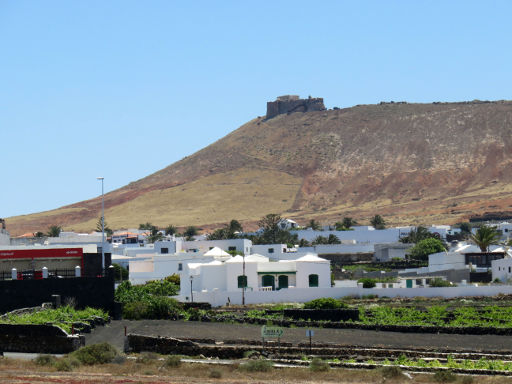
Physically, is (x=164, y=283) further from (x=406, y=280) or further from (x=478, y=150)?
(x=478, y=150)

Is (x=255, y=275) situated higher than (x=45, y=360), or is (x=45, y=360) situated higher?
(x=255, y=275)

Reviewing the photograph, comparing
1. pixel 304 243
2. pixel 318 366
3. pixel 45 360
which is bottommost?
pixel 318 366

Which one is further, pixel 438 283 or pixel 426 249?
pixel 426 249

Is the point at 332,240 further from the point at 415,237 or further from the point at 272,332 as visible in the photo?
the point at 272,332

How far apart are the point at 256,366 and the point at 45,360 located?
6507mm

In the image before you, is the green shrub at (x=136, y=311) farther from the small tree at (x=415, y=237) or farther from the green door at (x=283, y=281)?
the small tree at (x=415, y=237)

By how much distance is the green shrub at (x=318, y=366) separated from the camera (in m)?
27.9

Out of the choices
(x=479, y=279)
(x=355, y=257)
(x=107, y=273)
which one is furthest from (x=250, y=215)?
(x=107, y=273)

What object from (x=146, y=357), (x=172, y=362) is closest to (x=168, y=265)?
(x=146, y=357)

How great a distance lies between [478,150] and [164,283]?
455ft

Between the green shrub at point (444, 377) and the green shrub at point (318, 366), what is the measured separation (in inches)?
130

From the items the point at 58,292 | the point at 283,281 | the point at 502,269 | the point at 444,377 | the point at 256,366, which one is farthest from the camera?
the point at 502,269

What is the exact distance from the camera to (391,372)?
88.2 ft

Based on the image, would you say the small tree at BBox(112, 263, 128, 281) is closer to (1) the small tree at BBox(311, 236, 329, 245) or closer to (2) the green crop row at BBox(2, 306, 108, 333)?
(2) the green crop row at BBox(2, 306, 108, 333)
